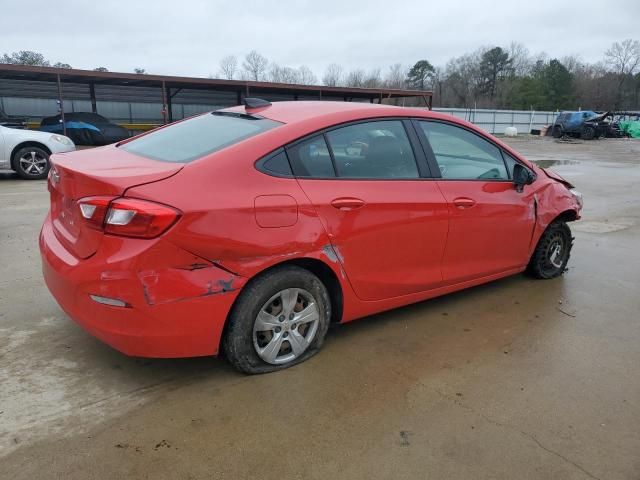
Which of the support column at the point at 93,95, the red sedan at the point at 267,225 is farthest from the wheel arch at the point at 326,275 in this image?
the support column at the point at 93,95

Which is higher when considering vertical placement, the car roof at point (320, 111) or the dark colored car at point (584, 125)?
the dark colored car at point (584, 125)

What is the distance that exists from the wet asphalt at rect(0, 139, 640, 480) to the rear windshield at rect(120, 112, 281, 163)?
1.24 m

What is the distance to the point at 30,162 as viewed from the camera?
33.9 feet

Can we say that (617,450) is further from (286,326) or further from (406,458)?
(286,326)

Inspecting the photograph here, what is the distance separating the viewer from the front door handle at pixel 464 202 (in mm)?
3469

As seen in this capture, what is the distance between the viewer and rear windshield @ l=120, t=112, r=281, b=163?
9.29ft

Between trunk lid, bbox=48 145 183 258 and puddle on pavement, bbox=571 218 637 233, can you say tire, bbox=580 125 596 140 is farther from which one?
trunk lid, bbox=48 145 183 258

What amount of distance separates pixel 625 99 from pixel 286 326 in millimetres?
78558

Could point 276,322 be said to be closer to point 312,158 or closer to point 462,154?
point 312,158

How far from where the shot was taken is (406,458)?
2215 millimetres

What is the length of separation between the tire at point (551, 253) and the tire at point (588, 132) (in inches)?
1403

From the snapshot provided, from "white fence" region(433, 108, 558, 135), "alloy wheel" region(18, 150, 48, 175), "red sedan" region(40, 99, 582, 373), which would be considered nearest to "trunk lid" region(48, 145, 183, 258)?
"red sedan" region(40, 99, 582, 373)

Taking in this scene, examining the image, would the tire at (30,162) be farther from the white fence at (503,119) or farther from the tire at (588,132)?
the tire at (588,132)

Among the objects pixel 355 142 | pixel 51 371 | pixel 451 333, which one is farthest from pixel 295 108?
pixel 51 371
